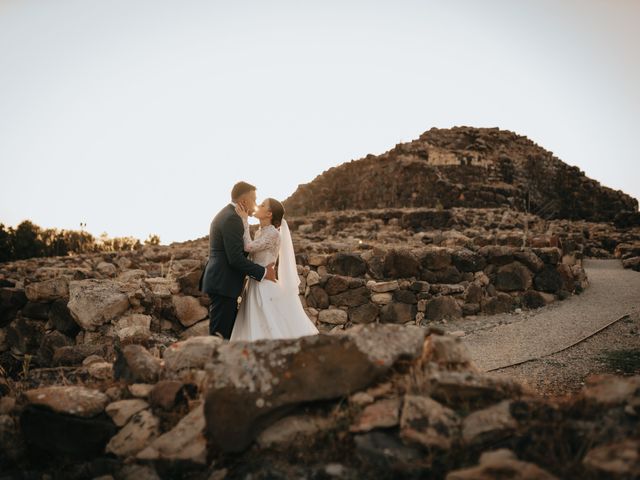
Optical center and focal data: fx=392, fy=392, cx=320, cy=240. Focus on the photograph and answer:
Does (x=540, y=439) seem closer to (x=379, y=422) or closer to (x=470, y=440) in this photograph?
(x=470, y=440)

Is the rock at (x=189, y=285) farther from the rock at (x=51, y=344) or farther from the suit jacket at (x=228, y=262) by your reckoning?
the suit jacket at (x=228, y=262)

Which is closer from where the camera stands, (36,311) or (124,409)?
(124,409)

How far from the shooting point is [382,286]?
8891mm

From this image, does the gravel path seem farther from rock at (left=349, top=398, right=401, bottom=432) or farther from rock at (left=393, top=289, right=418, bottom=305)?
rock at (left=349, top=398, right=401, bottom=432)

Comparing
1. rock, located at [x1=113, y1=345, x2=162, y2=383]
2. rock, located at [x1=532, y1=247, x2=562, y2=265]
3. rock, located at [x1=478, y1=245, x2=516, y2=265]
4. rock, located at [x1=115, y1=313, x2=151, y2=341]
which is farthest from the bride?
rock, located at [x1=532, y1=247, x2=562, y2=265]

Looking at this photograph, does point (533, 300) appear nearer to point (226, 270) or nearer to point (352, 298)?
point (352, 298)

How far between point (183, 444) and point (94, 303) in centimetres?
399

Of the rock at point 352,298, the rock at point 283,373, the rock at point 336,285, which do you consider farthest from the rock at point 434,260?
the rock at point 283,373

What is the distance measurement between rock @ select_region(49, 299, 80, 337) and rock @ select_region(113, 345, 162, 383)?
3174mm

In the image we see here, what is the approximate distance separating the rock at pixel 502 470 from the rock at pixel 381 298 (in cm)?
668

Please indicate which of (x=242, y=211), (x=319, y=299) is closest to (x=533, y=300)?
(x=319, y=299)

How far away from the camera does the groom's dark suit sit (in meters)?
4.70

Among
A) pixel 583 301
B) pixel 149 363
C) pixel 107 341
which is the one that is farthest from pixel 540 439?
pixel 583 301

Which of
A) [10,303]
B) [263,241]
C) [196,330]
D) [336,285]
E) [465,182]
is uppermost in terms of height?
[465,182]
